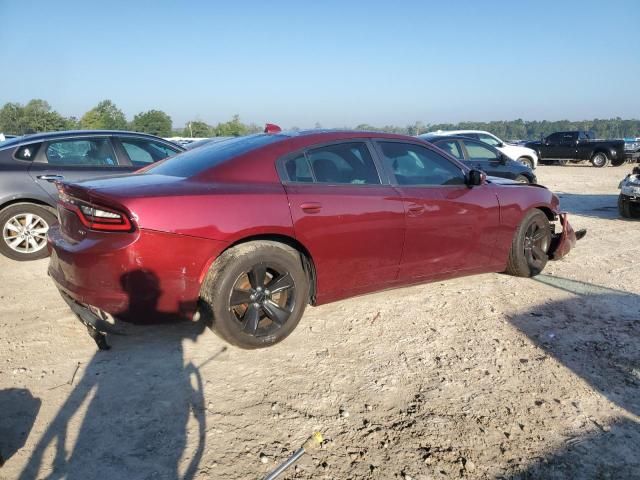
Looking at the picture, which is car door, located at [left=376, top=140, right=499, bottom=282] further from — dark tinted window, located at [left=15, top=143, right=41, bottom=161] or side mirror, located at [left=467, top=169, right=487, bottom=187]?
dark tinted window, located at [left=15, top=143, right=41, bottom=161]

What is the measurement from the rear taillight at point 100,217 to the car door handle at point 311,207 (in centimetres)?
115

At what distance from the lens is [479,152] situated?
32.4 feet

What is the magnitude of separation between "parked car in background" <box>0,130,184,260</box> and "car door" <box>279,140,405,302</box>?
3116mm

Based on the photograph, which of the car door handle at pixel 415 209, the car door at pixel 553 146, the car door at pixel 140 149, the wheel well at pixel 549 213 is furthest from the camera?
the car door at pixel 553 146

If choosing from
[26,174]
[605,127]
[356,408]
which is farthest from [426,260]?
[605,127]

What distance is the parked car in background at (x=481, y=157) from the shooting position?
9.52 meters

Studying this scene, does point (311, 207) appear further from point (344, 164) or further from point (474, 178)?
point (474, 178)

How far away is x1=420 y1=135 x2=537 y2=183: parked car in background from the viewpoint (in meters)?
9.52

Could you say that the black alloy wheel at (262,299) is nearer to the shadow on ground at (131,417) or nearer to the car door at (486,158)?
the shadow on ground at (131,417)

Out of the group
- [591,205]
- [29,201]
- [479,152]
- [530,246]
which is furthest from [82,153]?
[591,205]

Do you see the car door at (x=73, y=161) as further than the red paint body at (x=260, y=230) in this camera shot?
Yes

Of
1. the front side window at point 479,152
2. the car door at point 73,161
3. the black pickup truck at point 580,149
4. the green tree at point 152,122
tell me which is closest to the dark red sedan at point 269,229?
the car door at point 73,161

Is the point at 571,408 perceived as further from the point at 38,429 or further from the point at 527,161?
the point at 527,161

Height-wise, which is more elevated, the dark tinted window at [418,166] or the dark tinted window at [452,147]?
the dark tinted window at [452,147]
